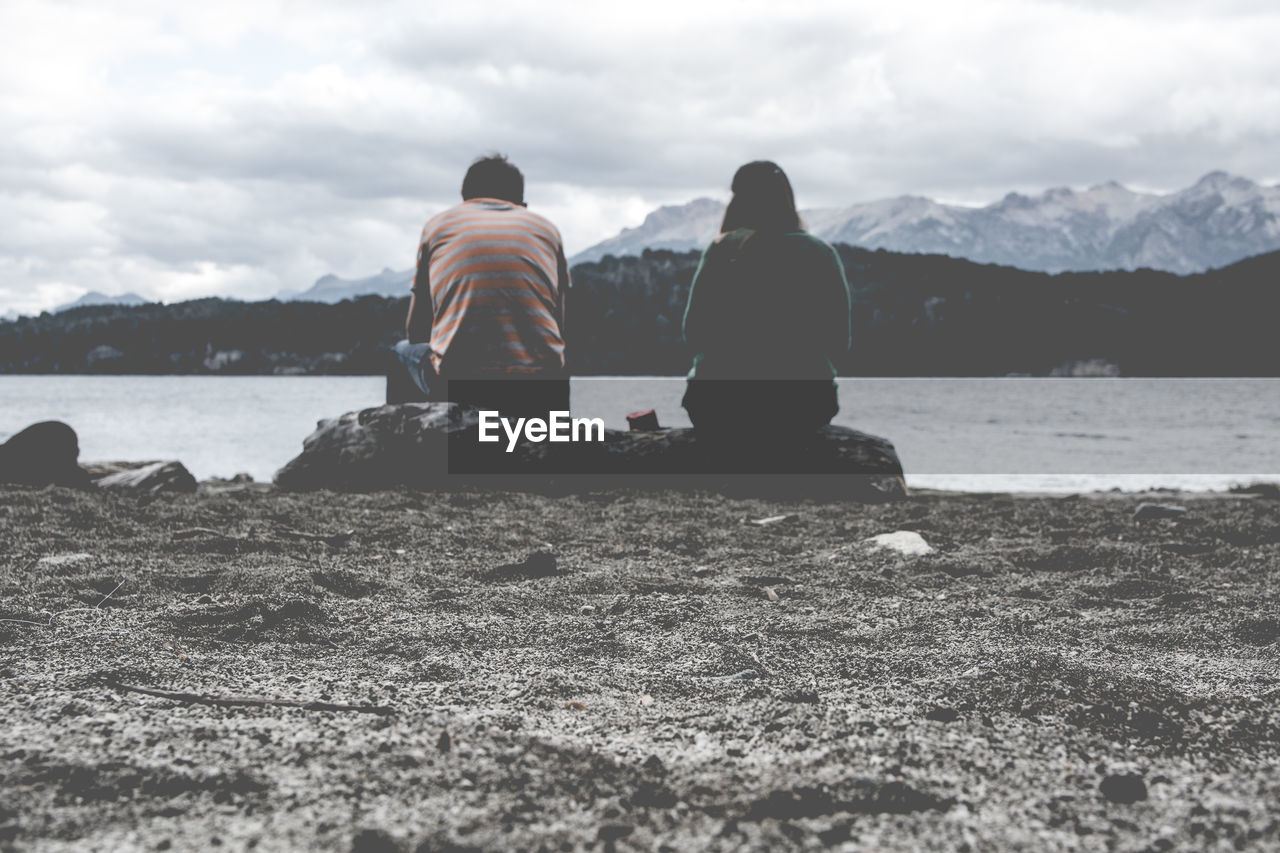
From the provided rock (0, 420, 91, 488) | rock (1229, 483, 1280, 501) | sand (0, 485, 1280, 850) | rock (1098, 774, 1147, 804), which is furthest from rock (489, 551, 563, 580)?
rock (1229, 483, 1280, 501)

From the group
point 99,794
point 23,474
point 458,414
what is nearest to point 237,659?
point 99,794

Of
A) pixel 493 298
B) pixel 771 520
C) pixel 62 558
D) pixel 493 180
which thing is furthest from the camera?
pixel 493 180

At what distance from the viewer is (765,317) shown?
5617mm

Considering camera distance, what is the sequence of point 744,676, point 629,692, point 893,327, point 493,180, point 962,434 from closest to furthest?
point 629,692 → point 744,676 → point 493,180 → point 962,434 → point 893,327

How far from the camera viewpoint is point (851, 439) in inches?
240

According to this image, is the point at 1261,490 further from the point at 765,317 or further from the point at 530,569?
the point at 530,569

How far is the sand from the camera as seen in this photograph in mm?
1415

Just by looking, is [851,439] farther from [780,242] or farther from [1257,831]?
[1257,831]

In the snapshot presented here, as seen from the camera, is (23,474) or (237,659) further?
(23,474)

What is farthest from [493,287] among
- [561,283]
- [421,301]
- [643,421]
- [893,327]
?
[893,327]

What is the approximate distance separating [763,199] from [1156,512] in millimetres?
2710

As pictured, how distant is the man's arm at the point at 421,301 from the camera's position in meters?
5.97

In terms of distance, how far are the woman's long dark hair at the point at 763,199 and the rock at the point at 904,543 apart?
2194 mm

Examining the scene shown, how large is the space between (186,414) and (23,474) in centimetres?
2313
